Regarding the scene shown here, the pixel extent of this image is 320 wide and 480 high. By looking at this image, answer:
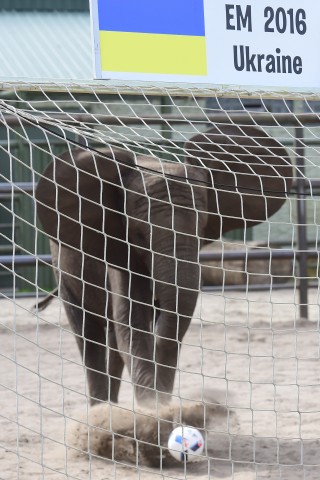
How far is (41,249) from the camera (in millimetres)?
9570

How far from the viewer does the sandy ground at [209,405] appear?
3.78 metres

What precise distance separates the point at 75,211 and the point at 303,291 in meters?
3.18

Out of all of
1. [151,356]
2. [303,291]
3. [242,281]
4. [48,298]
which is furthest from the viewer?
[242,281]

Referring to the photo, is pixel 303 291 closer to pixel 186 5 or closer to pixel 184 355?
pixel 184 355

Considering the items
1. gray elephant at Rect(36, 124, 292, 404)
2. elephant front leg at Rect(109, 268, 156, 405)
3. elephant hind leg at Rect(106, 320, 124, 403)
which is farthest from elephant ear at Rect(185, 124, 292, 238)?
elephant hind leg at Rect(106, 320, 124, 403)

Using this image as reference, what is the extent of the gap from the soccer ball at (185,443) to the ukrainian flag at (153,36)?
3.90 ft

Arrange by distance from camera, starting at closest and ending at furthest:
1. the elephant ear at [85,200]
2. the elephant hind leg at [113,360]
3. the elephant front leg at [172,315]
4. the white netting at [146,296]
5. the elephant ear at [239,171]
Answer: the white netting at [146,296]
the elephant front leg at [172,315]
the elephant ear at [85,200]
the elephant ear at [239,171]
the elephant hind leg at [113,360]

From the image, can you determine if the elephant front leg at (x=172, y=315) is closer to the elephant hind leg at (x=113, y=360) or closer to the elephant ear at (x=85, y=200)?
the elephant ear at (x=85, y=200)

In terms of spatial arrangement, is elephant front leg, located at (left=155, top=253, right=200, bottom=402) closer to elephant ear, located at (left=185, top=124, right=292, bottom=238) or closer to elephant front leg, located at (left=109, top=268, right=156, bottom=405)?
elephant front leg, located at (left=109, top=268, right=156, bottom=405)

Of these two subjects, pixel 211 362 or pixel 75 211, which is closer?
pixel 75 211

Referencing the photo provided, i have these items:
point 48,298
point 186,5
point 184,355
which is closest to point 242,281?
point 184,355

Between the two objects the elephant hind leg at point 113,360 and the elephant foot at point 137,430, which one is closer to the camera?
the elephant foot at point 137,430

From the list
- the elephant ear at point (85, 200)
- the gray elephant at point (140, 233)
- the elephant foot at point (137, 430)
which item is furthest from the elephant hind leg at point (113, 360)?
the elephant foot at point (137, 430)

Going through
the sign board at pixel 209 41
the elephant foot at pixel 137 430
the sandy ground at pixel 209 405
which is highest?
the sign board at pixel 209 41
